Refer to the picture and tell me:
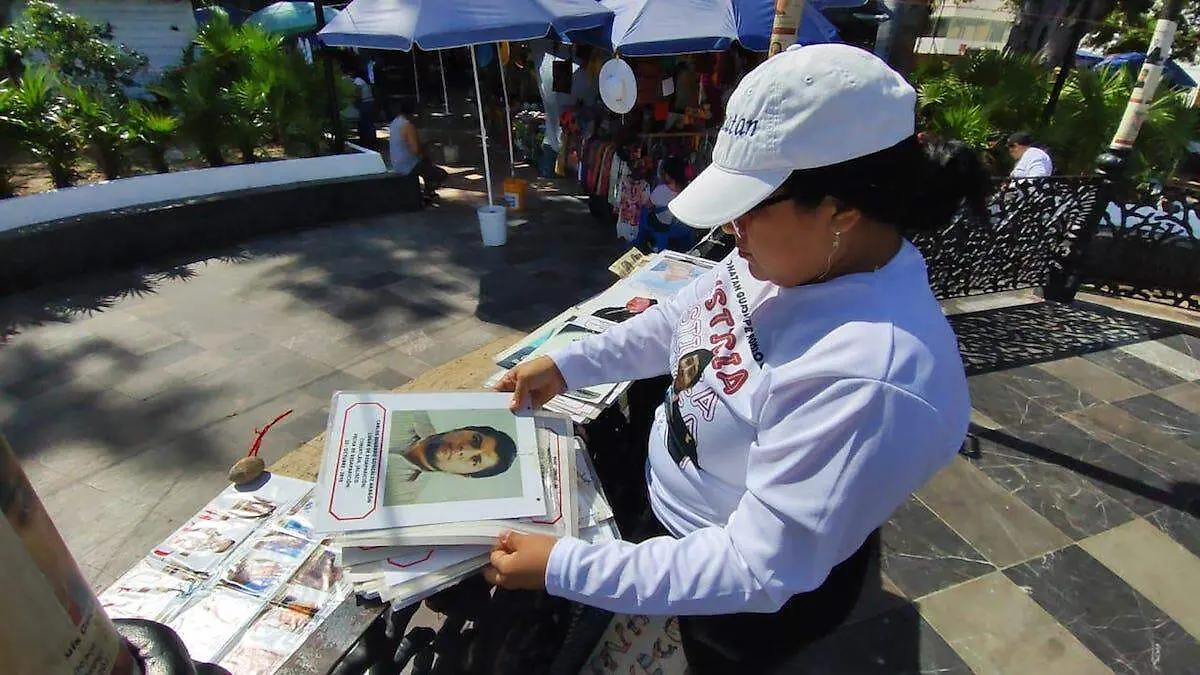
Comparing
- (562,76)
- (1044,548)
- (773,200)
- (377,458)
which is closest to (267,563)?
(377,458)

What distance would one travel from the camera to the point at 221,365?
4.14 meters

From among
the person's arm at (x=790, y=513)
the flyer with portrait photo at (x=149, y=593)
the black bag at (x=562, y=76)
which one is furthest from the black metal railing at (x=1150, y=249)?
the black bag at (x=562, y=76)

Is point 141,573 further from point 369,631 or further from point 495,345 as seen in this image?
point 495,345

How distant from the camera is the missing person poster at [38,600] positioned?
59 centimetres

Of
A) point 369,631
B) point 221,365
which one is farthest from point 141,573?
point 221,365

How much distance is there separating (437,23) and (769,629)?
5.06 metres

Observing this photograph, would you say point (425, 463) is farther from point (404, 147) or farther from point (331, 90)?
point (331, 90)

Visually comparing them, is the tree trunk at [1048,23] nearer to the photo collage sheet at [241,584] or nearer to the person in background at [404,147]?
the person in background at [404,147]

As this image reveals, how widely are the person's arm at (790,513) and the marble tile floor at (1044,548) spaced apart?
0.39 m

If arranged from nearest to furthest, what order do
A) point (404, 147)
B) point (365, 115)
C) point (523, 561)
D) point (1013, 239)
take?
point (523, 561)
point (1013, 239)
point (404, 147)
point (365, 115)

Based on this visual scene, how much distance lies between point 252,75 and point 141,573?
24.0ft

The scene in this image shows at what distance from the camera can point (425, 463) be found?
127 cm

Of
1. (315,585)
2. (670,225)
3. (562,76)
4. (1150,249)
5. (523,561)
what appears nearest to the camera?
(523,561)

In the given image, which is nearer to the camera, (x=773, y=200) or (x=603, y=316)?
(x=773, y=200)
